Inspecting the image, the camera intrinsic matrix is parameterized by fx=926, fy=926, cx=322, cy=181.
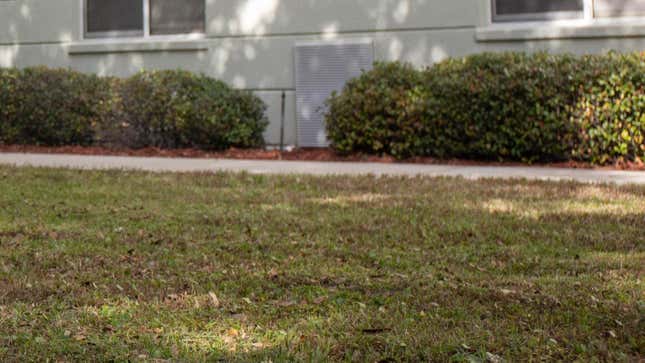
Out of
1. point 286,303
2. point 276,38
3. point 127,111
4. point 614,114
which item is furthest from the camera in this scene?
point 276,38

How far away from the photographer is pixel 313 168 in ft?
37.1

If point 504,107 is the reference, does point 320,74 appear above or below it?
above

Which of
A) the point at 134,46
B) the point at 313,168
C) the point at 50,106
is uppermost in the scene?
the point at 134,46

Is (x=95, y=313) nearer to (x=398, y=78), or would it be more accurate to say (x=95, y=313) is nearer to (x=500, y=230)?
(x=500, y=230)

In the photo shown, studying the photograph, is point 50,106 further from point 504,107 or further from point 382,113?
point 504,107

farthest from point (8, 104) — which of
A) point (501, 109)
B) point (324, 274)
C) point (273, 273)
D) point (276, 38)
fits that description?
point (324, 274)

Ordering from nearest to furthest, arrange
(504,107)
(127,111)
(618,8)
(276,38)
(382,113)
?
1. (504,107)
2. (382,113)
3. (618,8)
4. (127,111)
5. (276,38)

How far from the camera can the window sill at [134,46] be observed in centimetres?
1483

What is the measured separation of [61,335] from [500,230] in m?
3.60

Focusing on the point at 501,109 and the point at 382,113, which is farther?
the point at 382,113

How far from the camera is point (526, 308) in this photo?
15.2ft

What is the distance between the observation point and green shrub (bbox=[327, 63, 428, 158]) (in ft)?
38.9

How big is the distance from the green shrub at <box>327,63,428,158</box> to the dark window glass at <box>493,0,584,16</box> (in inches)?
76.7

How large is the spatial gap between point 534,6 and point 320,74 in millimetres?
3293
